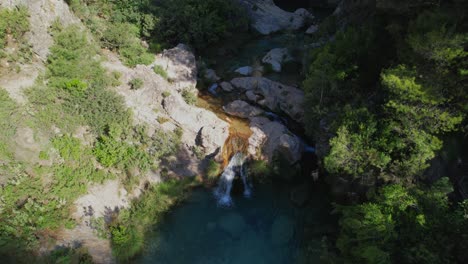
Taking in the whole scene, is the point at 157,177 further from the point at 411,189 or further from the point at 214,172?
the point at 411,189

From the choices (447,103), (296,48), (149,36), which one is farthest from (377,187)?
(149,36)

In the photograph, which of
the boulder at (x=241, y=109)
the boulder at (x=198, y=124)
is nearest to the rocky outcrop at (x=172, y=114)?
the boulder at (x=198, y=124)

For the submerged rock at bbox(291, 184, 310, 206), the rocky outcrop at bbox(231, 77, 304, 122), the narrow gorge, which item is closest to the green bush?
the narrow gorge

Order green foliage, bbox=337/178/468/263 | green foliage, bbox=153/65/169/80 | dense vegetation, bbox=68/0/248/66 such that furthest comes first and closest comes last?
dense vegetation, bbox=68/0/248/66 → green foliage, bbox=153/65/169/80 → green foliage, bbox=337/178/468/263

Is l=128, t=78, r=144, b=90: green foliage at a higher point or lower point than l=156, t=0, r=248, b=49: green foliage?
lower

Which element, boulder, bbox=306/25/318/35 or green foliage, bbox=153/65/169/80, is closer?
green foliage, bbox=153/65/169/80

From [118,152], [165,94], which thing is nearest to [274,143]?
[165,94]

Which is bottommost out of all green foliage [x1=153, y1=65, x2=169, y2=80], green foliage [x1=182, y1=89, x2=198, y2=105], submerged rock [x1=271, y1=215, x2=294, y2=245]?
submerged rock [x1=271, y1=215, x2=294, y2=245]

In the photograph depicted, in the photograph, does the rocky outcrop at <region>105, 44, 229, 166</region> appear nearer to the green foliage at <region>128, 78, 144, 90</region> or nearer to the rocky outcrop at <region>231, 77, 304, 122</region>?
the green foliage at <region>128, 78, 144, 90</region>
